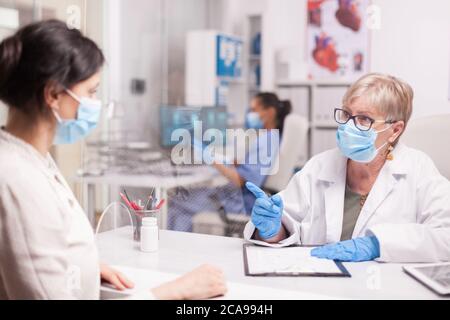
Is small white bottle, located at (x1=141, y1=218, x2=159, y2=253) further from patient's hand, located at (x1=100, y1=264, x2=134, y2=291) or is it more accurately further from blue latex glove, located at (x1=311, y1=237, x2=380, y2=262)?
blue latex glove, located at (x1=311, y1=237, x2=380, y2=262)

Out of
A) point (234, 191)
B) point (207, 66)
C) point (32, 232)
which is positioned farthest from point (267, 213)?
point (207, 66)

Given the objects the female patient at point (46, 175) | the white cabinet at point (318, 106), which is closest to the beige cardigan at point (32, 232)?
the female patient at point (46, 175)

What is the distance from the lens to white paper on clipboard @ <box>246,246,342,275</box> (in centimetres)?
127

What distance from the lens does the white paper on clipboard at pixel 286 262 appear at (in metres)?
1.27

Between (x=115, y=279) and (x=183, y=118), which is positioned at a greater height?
(x=183, y=118)

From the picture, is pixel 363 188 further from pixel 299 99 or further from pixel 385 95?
pixel 299 99

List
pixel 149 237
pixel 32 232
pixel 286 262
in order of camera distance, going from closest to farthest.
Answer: pixel 32 232 → pixel 286 262 → pixel 149 237

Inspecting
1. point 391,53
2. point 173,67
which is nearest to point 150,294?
point 391,53

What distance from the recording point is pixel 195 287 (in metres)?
1.12

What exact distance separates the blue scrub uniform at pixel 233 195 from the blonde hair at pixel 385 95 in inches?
48.1

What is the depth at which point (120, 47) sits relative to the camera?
13.5 ft

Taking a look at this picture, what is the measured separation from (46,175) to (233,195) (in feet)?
6.25

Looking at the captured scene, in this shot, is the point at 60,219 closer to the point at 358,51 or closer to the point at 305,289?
the point at 305,289

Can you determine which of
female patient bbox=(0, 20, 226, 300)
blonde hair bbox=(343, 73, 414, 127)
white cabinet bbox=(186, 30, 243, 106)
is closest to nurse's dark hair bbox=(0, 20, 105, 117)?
female patient bbox=(0, 20, 226, 300)
